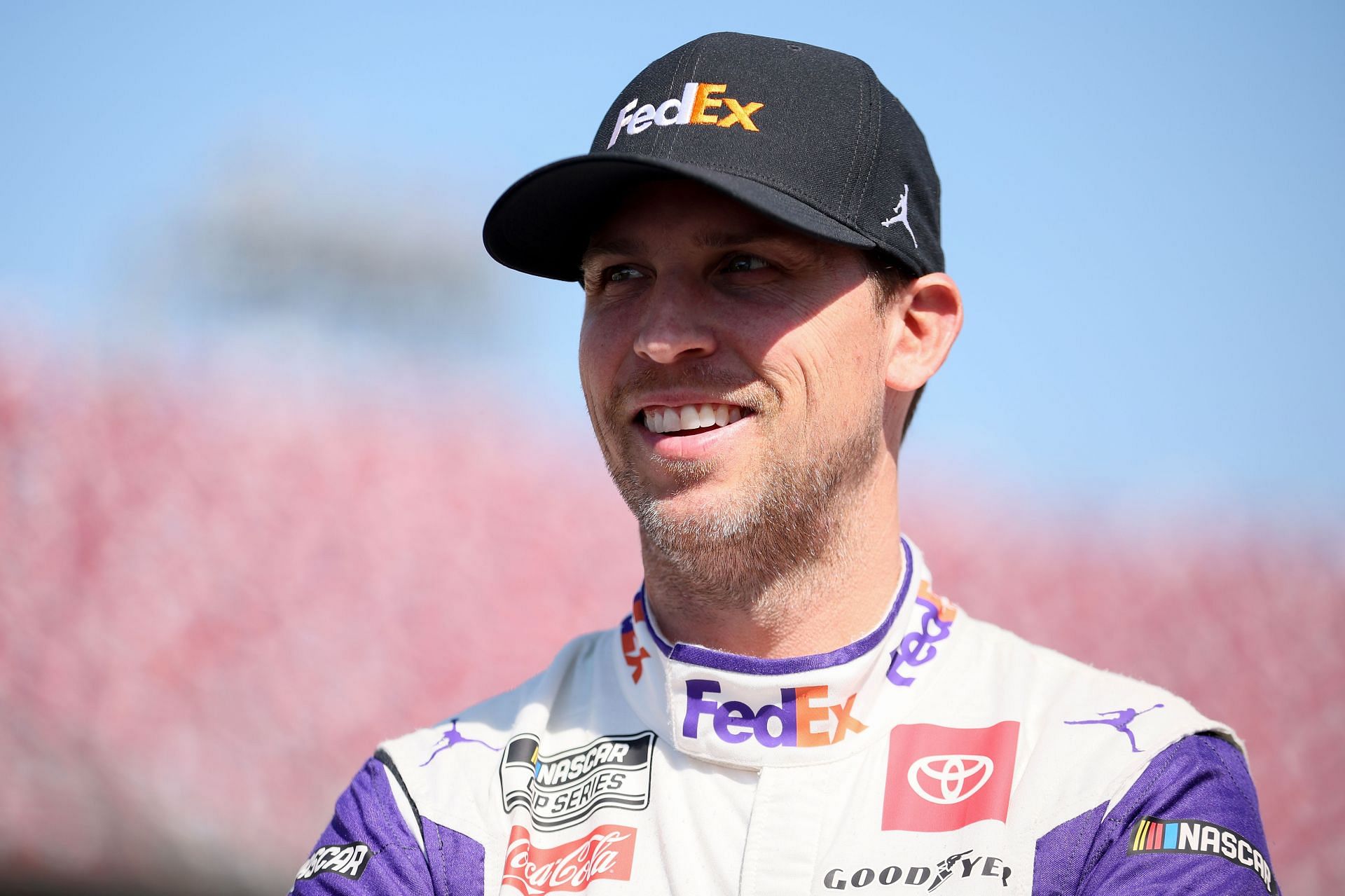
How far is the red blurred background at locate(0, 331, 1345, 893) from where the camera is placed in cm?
499

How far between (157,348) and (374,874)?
15.3ft

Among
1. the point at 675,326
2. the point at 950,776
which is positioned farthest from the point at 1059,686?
the point at 675,326

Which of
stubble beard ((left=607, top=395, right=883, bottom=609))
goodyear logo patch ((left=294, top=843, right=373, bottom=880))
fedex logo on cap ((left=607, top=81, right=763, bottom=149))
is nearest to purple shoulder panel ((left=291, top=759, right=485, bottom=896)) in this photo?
goodyear logo patch ((left=294, top=843, right=373, bottom=880))

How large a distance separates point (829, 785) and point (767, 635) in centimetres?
27

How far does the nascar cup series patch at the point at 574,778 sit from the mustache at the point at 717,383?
569 millimetres

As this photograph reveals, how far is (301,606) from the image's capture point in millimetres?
5328

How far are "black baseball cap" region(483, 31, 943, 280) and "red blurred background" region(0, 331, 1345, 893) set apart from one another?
12.5 ft

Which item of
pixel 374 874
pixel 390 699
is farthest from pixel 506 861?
pixel 390 699

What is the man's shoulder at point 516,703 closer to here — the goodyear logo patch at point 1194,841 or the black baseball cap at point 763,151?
the black baseball cap at point 763,151

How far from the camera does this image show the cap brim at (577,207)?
1645mm

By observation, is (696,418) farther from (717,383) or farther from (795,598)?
(795,598)

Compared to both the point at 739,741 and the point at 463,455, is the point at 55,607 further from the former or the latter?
the point at 739,741

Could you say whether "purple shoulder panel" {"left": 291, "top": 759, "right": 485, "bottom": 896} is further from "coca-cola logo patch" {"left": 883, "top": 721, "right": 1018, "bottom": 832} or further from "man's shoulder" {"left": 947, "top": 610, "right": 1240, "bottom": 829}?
"man's shoulder" {"left": 947, "top": 610, "right": 1240, "bottom": 829}

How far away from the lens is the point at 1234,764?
1.69 metres
